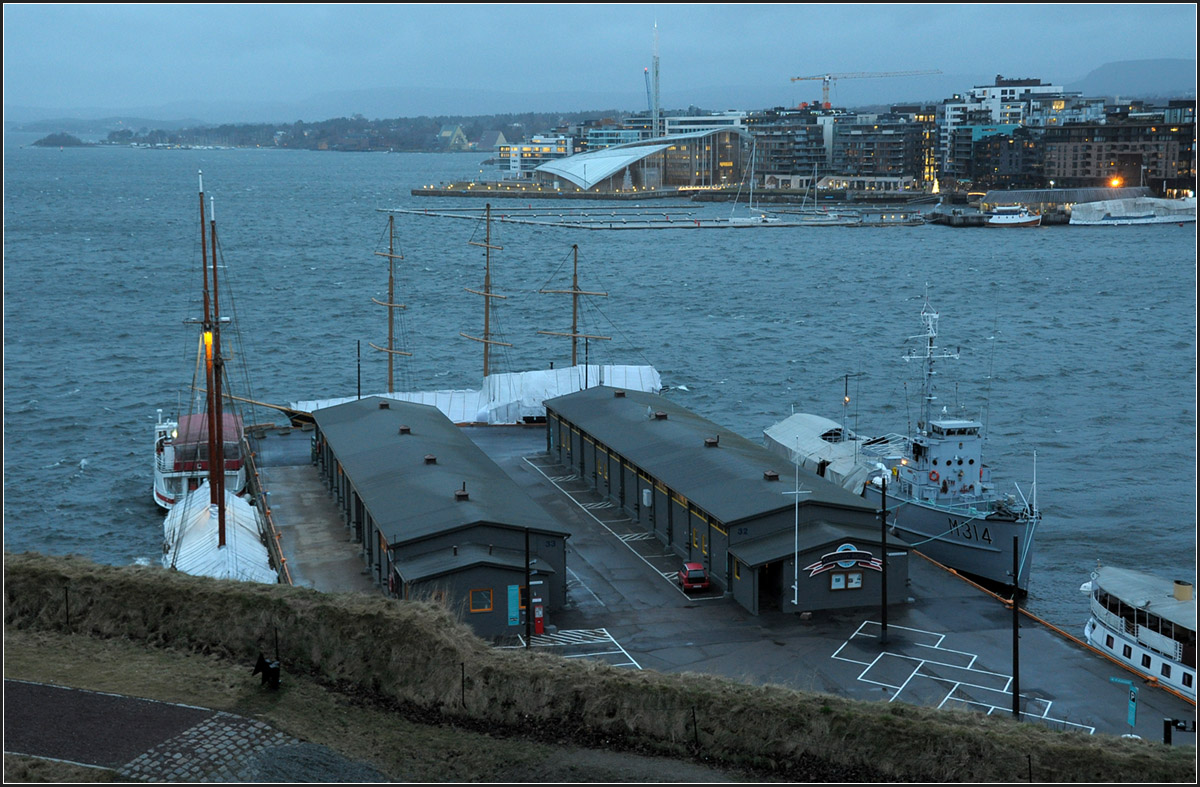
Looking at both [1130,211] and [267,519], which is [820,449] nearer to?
[267,519]

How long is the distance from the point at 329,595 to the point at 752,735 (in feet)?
30.1

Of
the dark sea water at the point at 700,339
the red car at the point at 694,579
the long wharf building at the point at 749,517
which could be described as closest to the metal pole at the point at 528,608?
the red car at the point at 694,579

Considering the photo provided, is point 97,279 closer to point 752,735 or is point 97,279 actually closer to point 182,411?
point 182,411

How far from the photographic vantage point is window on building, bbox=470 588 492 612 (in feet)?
93.9

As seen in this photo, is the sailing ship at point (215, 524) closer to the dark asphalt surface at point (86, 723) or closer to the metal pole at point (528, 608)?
the metal pole at point (528, 608)

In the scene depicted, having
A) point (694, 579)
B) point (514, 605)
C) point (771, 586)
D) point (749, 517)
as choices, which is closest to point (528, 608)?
point (514, 605)

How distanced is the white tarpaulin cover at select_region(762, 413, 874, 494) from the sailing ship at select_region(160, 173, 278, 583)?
18513mm

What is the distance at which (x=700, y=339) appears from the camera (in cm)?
9162

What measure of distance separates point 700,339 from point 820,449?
47.9 meters

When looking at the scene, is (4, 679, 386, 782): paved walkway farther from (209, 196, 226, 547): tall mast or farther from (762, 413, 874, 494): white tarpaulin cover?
(762, 413, 874, 494): white tarpaulin cover

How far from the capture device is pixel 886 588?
29641mm

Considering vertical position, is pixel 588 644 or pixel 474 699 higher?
pixel 474 699

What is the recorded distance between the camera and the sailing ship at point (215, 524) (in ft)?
114

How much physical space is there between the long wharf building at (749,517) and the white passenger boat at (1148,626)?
471 cm
